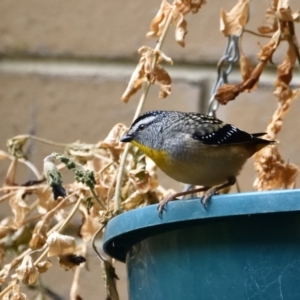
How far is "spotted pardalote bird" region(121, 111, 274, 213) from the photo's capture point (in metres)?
0.92

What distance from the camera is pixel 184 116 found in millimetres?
1025

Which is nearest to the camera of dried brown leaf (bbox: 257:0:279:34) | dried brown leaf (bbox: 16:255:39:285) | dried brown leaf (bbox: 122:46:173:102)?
dried brown leaf (bbox: 16:255:39:285)

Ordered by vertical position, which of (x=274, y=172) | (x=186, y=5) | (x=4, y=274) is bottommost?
(x=4, y=274)

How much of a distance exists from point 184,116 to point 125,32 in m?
0.58

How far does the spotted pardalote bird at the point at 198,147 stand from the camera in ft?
3.03

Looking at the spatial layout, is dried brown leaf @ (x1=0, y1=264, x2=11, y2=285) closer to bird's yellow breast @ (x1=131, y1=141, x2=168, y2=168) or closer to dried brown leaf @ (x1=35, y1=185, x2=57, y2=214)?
dried brown leaf @ (x1=35, y1=185, x2=57, y2=214)

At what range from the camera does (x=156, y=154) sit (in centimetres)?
100

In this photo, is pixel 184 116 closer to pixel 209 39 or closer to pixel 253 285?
pixel 253 285

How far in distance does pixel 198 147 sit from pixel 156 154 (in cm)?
9

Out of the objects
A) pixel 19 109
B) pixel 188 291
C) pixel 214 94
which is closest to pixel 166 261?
pixel 188 291

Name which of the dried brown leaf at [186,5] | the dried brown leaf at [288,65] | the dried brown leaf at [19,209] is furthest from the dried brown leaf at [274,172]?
the dried brown leaf at [19,209]

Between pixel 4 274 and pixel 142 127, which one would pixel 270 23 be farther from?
pixel 4 274

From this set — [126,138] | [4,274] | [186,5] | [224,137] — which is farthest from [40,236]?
[186,5]

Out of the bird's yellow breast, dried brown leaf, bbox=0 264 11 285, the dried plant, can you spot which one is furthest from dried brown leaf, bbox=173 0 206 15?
dried brown leaf, bbox=0 264 11 285
